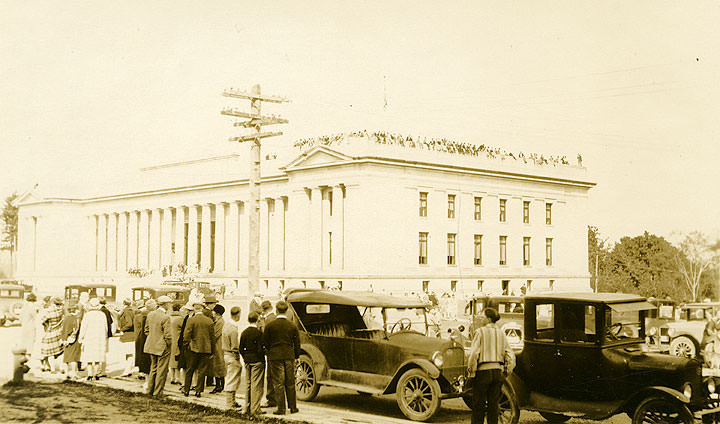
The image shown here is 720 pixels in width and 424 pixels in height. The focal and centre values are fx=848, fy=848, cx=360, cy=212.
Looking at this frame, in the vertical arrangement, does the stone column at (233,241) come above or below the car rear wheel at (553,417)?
above

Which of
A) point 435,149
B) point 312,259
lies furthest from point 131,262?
point 435,149

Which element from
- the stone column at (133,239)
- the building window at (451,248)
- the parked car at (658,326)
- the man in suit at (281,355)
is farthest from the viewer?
the stone column at (133,239)

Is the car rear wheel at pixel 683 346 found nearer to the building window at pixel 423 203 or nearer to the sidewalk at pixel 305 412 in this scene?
the sidewalk at pixel 305 412

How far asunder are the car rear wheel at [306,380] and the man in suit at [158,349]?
2.60m

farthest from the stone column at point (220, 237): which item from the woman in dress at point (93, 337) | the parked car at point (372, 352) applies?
the parked car at point (372, 352)

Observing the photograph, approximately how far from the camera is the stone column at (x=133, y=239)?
93562 mm

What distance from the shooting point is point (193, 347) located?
16.2 meters

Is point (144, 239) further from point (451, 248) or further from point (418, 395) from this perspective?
point (418, 395)

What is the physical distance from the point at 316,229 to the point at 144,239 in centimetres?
3326

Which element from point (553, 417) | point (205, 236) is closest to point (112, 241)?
point (205, 236)

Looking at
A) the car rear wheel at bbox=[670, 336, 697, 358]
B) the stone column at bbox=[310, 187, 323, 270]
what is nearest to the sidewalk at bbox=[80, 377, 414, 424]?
the car rear wheel at bbox=[670, 336, 697, 358]

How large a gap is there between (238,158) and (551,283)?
3081 cm

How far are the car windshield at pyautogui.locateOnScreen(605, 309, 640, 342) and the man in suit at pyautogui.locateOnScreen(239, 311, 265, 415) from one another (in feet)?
18.8

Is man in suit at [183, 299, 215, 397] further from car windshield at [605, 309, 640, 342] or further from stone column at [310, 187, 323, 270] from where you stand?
stone column at [310, 187, 323, 270]
